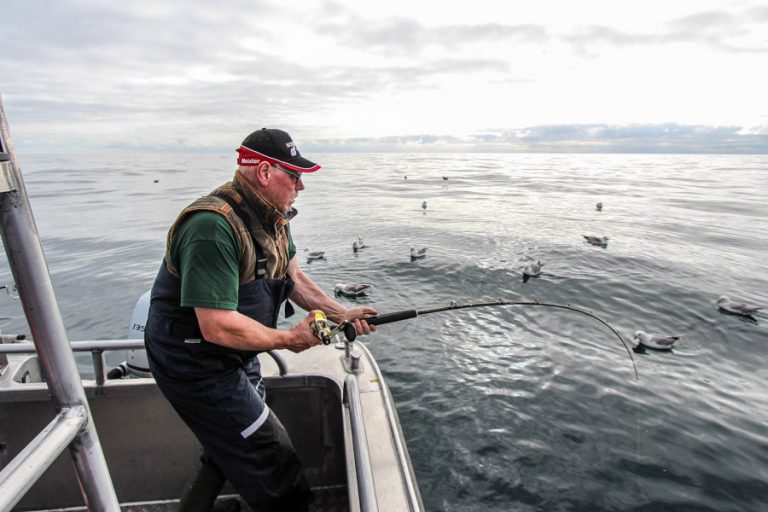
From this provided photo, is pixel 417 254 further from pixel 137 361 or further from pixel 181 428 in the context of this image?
pixel 181 428

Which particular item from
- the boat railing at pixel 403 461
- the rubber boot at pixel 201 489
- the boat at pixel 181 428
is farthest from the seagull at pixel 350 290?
the rubber boot at pixel 201 489

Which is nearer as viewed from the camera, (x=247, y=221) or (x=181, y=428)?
(x=247, y=221)

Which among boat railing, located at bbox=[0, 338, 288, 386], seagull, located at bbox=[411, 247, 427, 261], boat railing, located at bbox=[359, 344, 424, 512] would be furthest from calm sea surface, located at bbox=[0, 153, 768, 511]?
boat railing, located at bbox=[0, 338, 288, 386]

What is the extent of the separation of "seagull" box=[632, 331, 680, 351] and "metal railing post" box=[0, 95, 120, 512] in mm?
9956

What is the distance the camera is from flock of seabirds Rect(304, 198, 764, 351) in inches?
356

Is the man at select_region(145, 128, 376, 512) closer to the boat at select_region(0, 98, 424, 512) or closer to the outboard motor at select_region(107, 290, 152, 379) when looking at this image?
the boat at select_region(0, 98, 424, 512)

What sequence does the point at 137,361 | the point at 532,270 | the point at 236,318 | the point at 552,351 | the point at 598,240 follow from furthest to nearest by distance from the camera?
the point at 598,240 < the point at 532,270 < the point at 552,351 < the point at 137,361 < the point at 236,318

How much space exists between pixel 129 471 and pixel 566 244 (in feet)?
59.0

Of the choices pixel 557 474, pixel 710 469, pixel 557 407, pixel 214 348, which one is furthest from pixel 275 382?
pixel 710 469

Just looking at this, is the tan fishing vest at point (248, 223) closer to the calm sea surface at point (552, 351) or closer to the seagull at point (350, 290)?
the calm sea surface at point (552, 351)

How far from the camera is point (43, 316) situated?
1195 millimetres

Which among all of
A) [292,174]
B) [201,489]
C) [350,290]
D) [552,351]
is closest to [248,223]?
[292,174]

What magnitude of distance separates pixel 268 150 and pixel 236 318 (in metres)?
1.08

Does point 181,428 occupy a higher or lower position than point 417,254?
higher
